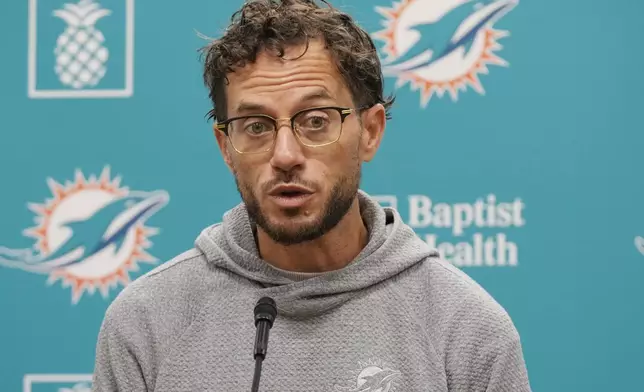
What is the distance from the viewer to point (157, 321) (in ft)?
4.84

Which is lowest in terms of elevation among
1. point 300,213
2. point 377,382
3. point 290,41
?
point 377,382

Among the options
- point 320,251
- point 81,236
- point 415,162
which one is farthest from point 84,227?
point 320,251

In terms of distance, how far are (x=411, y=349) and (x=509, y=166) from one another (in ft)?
2.82

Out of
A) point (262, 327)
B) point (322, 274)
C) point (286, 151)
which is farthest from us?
point (322, 274)

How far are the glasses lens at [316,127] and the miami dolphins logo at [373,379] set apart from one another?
1.16ft

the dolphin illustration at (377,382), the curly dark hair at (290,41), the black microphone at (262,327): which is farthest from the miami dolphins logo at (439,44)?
the black microphone at (262,327)

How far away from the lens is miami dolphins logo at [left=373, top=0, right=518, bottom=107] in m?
2.18

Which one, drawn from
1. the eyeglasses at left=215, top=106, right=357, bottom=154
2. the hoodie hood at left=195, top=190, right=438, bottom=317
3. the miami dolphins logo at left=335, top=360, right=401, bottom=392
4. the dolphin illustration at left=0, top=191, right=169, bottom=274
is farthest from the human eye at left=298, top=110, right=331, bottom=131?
the dolphin illustration at left=0, top=191, right=169, bottom=274

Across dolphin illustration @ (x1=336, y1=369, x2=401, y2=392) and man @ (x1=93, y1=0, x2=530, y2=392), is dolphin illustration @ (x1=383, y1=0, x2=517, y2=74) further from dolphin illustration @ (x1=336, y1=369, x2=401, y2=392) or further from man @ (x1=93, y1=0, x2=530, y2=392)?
dolphin illustration @ (x1=336, y1=369, x2=401, y2=392)

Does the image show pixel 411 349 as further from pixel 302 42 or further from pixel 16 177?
pixel 16 177

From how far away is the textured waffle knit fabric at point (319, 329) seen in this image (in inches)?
55.4

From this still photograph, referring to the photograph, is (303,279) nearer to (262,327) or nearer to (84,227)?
(262,327)

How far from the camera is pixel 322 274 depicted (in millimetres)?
1484

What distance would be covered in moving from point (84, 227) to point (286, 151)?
3.44ft
